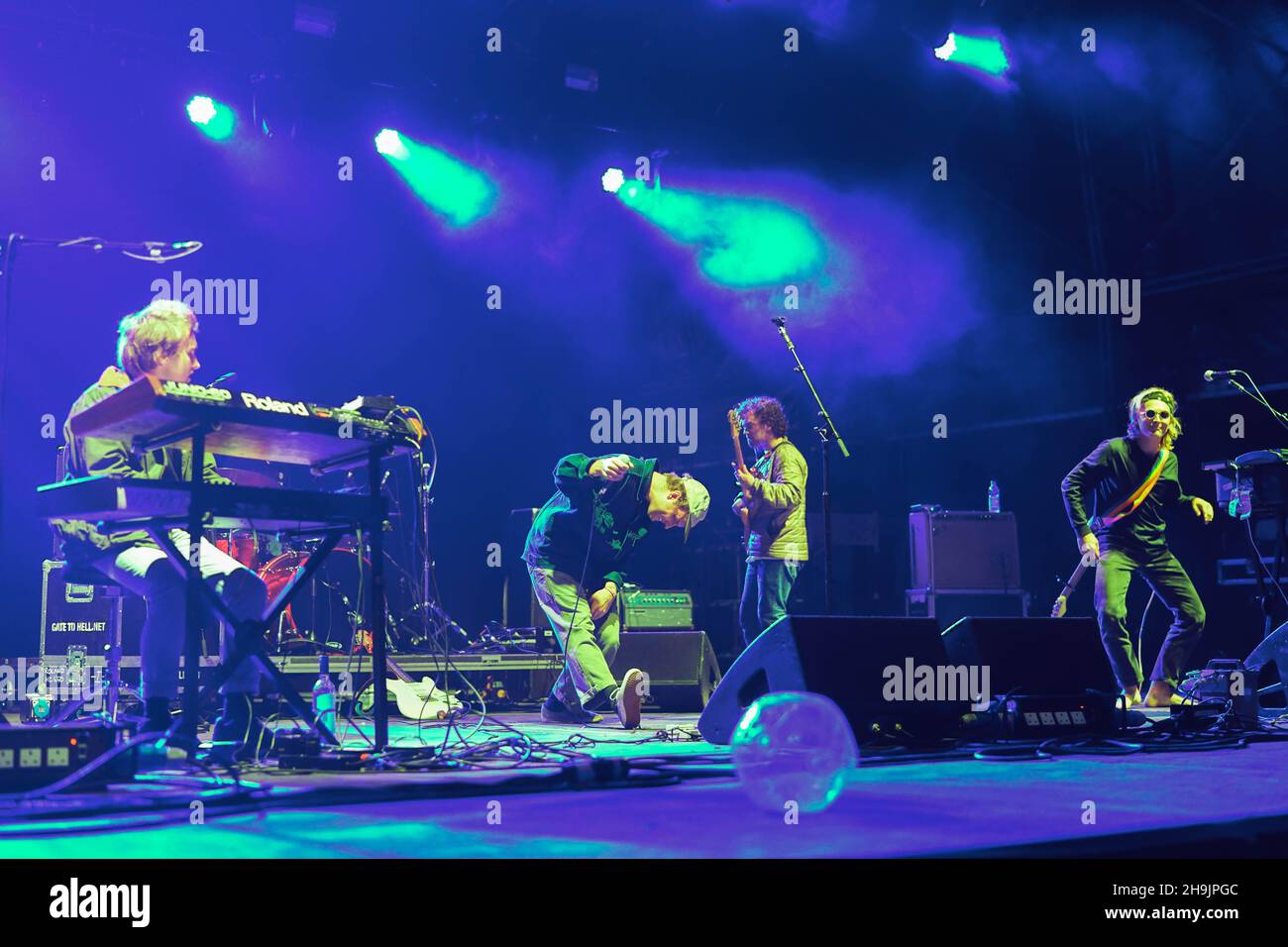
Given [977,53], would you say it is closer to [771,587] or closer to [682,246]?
[682,246]

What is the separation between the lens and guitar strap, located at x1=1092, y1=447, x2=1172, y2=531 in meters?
8.28

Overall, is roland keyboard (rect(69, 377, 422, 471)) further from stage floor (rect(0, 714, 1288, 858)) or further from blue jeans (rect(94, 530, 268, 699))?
stage floor (rect(0, 714, 1288, 858))

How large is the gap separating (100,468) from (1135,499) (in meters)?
6.39

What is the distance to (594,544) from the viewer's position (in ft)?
23.2

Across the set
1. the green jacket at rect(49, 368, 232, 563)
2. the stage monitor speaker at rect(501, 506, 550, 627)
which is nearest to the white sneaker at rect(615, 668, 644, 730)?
the green jacket at rect(49, 368, 232, 563)

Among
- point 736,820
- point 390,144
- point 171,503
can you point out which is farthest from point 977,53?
point 736,820

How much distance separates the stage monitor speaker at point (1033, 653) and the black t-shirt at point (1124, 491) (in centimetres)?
269

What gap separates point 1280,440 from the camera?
10.3 m

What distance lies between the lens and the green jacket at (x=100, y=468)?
4.85 meters

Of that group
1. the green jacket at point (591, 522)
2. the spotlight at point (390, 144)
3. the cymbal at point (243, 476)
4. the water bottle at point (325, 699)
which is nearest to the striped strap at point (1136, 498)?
the green jacket at point (591, 522)

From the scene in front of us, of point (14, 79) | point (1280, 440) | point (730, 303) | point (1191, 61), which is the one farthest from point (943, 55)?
point (14, 79)

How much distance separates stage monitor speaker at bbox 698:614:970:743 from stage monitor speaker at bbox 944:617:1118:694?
195 mm

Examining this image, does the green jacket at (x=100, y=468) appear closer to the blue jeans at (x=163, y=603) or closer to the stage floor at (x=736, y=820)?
the blue jeans at (x=163, y=603)
